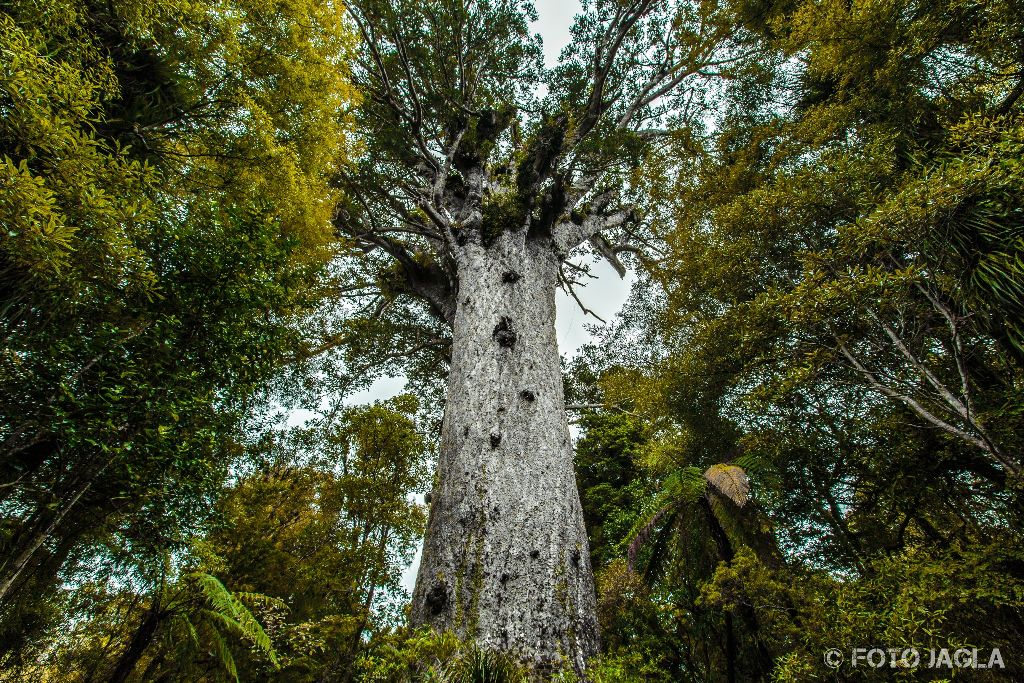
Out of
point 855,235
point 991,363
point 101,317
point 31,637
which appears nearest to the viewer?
point 101,317

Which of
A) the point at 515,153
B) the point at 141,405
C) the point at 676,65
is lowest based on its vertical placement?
the point at 141,405

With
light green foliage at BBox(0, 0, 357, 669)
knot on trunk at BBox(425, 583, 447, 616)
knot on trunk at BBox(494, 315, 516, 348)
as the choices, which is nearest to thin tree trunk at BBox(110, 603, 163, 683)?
light green foliage at BBox(0, 0, 357, 669)

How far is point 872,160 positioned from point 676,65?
413 cm

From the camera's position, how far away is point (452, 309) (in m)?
6.43

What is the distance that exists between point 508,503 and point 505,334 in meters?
1.70

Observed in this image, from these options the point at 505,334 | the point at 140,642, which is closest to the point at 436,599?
the point at 505,334

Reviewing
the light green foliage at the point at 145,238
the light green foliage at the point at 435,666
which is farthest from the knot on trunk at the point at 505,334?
the light green foliage at the point at 435,666

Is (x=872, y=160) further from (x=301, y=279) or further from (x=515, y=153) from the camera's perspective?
(x=301, y=279)

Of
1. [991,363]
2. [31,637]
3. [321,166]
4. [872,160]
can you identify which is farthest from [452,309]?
[31,637]

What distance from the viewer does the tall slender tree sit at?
2625mm

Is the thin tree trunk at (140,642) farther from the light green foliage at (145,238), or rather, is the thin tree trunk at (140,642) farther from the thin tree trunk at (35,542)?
the thin tree trunk at (35,542)

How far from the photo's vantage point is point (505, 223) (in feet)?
17.7

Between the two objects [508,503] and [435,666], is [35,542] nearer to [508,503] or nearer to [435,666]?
[435,666]

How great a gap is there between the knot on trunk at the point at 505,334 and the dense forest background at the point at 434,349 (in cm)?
183
